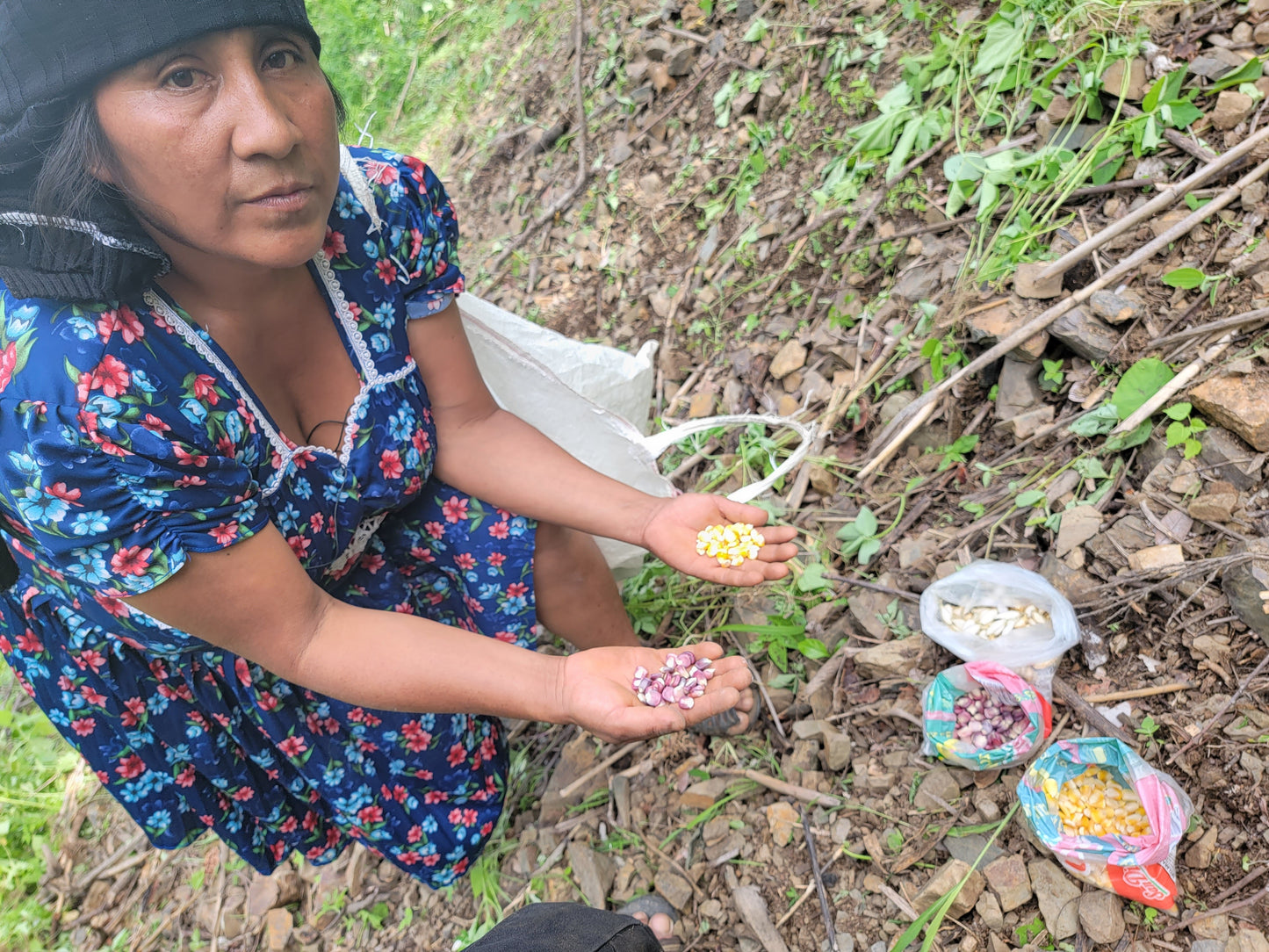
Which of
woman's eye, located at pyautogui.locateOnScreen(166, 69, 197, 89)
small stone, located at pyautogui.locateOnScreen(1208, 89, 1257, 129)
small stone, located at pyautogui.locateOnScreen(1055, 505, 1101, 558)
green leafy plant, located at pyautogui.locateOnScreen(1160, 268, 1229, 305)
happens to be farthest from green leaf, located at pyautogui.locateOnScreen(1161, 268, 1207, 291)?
woman's eye, located at pyautogui.locateOnScreen(166, 69, 197, 89)

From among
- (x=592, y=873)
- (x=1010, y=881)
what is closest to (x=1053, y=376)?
(x=1010, y=881)

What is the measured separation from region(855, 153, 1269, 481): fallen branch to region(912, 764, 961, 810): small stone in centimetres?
74

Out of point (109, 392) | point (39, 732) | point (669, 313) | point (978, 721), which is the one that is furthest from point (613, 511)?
point (39, 732)

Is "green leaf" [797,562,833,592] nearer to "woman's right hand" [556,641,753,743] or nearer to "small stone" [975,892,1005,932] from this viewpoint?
"woman's right hand" [556,641,753,743]

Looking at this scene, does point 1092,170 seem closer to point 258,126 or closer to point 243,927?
point 258,126

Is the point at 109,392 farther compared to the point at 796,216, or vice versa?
the point at 796,216

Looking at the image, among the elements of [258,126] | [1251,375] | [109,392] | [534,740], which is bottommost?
[534,740]

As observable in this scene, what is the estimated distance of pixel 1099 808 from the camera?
4.95 ft

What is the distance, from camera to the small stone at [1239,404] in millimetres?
1672

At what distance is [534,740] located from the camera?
2.42m

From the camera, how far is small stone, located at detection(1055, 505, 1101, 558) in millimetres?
1805

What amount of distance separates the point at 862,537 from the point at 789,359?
604 mm

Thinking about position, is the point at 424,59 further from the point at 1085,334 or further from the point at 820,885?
the point at 820,885

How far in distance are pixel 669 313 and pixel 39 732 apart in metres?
2.56
